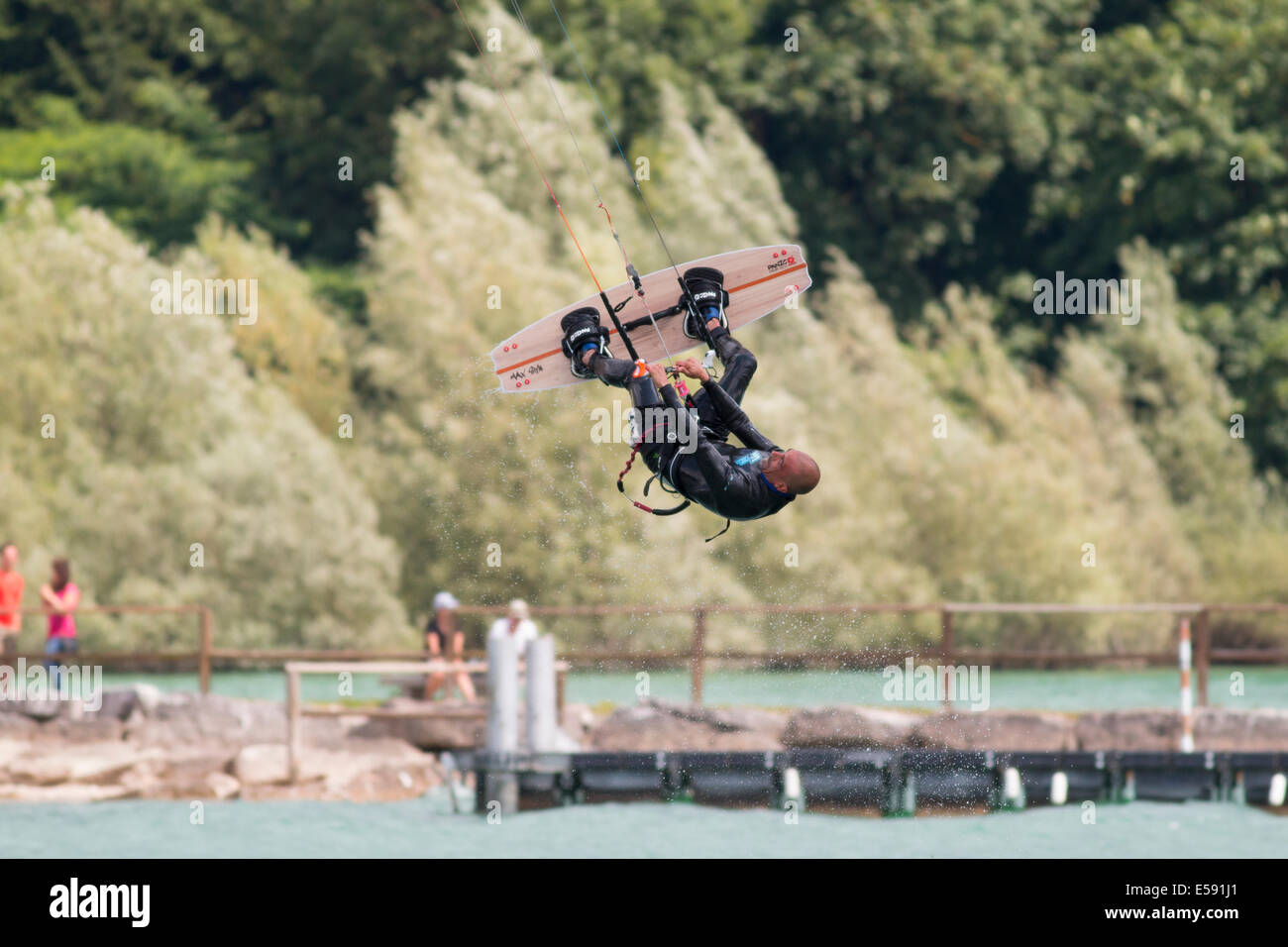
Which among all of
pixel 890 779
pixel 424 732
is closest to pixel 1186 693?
pixel 890 779

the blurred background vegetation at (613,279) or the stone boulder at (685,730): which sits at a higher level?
the blurred background vegetation at (613,279)

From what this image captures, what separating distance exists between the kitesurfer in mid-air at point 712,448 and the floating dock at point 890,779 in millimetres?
6647

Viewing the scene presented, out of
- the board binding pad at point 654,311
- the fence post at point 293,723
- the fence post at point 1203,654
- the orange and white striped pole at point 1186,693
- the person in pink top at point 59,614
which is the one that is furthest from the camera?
the person in pink top at point 59,614

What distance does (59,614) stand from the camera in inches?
741

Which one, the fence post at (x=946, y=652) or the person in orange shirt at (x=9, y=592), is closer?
the fence post at (x=946, y=652)

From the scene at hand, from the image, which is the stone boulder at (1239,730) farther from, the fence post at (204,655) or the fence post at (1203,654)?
the fence post at (204,655)

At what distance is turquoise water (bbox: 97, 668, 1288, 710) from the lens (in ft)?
78.3

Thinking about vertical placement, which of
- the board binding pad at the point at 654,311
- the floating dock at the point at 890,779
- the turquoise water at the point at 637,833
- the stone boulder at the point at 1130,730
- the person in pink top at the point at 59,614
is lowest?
the turquoise water at the point at 637,833

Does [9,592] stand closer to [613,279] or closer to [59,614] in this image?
[59,614]

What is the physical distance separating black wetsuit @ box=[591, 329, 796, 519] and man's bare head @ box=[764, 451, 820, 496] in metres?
0.04

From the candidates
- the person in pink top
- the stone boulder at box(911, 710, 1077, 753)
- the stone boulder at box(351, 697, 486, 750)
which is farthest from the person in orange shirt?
the stone boulder at box(911, 710, 1077, 753)

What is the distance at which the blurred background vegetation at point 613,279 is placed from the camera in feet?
86.3

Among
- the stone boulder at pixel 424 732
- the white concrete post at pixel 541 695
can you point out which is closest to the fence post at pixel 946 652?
the white concrete post at pixel 541 695

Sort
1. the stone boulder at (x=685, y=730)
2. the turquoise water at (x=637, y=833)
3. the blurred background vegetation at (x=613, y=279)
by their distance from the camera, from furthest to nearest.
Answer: the blurred background vegetation at (x=613, y=279)
the stone boulder at (x=685, y=730)
the turquoise water at (x=637, y=833)
